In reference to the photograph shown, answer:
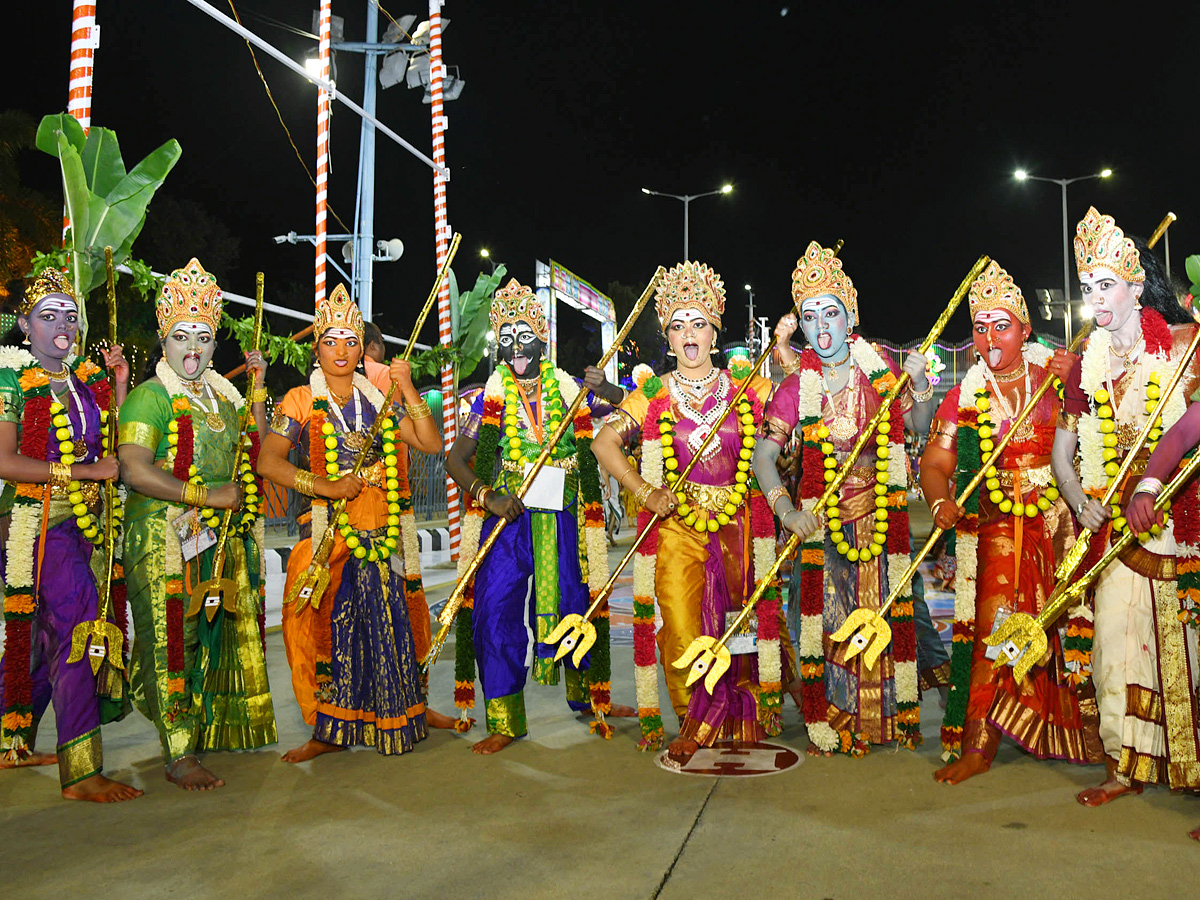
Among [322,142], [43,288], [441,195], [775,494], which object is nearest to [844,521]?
[775,494]

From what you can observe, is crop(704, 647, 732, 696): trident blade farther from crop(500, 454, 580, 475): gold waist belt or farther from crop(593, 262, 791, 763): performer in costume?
crop(500, 454, 580, 475): gold waist belt

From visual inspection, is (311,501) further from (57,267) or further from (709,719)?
(709,719)

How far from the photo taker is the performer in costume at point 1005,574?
4195mm

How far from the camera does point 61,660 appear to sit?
13.1ft

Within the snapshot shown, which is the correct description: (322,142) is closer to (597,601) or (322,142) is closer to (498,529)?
(498,529)

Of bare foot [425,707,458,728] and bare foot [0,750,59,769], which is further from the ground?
bare foot [425,707,458,728]

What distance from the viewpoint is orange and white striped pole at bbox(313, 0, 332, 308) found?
339 inches

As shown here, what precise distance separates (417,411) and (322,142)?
184 inches

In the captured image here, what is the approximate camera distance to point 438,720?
17.0 ft

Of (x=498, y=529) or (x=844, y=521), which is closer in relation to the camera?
(x=844, y=521)

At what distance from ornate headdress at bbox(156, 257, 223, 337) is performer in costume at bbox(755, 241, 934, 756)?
2.59 meters

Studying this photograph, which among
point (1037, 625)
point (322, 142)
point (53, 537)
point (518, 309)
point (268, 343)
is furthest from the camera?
point (322, 142)

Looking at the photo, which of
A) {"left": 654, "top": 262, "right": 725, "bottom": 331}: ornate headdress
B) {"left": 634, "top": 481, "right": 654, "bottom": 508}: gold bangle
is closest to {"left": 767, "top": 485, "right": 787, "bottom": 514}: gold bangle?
{"left": 634, "top": 481, "right": 654, "bottom": 508}: gold bangle

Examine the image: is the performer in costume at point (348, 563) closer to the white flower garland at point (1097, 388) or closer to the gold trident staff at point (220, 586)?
the gold trident staff at point (220, 586)
